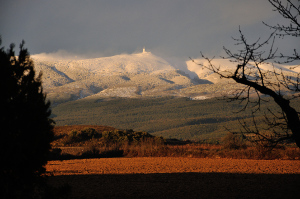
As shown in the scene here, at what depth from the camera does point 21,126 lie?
9500mm

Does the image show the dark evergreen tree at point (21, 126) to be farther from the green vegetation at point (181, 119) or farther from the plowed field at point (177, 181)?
the green vegetation at point (181, 119)

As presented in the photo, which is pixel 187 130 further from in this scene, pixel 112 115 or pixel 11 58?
pixel 11 58

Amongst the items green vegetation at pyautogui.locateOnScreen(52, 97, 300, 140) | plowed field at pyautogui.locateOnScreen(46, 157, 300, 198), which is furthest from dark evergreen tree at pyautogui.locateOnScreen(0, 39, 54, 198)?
green vegetation at pyautogui.locateOnScreen(52, 97, 300, 140)

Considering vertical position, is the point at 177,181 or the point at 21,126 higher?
the point at 21,126

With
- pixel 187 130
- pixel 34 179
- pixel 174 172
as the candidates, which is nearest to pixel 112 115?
pixel 187 130

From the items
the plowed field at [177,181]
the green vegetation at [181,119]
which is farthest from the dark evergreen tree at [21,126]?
the green vegetation at [181,119]

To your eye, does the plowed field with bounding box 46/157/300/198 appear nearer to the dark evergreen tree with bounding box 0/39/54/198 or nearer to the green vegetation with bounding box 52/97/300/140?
the dark evergreen tree with bounding box 0/39/54/198

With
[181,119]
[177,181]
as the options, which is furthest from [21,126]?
[181,119]

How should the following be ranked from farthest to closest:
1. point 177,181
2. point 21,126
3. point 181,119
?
point 181,119
point 177,181
point 21,126

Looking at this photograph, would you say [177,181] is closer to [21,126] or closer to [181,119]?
[21,126]

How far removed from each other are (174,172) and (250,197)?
388 inches

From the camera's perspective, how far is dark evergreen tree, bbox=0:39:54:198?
9.16m

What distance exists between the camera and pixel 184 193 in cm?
1666

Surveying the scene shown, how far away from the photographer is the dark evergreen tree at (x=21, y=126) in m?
9.16
